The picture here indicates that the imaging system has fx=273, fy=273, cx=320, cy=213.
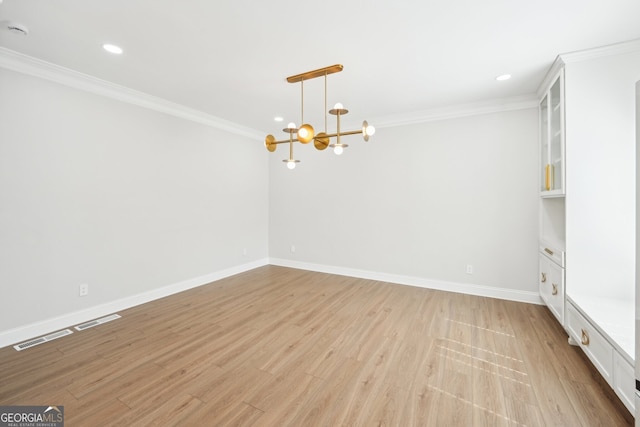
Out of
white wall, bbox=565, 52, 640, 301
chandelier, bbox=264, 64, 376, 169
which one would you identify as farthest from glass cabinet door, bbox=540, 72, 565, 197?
chandelier, bbox=264, 64, 376, 169

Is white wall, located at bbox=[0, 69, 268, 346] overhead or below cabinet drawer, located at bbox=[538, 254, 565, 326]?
overhead

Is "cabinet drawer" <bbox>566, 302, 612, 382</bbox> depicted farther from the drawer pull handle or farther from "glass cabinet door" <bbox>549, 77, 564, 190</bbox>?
"glass cabinet door" <bbox>549, 77, 564, 190</bbox>

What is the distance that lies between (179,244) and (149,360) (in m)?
2.03

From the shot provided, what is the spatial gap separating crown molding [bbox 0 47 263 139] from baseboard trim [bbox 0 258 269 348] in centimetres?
251

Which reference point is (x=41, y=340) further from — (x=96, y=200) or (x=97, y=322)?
(x=96, y=200)

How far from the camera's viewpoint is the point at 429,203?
14.0ft

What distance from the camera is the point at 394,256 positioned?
459 centimetres

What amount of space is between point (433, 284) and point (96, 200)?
15.5ft

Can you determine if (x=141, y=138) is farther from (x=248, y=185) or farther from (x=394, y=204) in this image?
(x=394, y=204)

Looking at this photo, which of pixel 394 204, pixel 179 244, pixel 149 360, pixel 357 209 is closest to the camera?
pixel 149 360

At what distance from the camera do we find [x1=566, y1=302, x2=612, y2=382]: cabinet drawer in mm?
1895

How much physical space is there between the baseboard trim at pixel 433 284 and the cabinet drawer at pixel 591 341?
3.90 ft

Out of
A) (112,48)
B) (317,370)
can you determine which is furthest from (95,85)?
(317,370)

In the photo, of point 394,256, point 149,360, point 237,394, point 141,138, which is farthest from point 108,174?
point 394,256
